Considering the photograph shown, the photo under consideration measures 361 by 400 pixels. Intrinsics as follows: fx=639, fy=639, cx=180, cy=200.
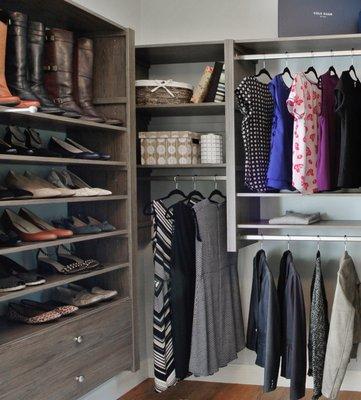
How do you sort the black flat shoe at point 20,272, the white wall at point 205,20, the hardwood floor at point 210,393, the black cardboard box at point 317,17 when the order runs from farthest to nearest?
1. the white wall at point 205,20
2. the hardwood floor at point 210,393
3. the black cardboard box at point 317,17
4. the black flat shoe at point 20,272

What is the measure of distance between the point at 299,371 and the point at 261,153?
1.15 meters

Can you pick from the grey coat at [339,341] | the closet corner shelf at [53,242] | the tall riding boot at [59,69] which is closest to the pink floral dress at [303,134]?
the grey coat at [339,341]

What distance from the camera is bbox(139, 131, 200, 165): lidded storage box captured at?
353 centimetres

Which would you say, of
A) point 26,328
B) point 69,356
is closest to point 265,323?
point 69,356

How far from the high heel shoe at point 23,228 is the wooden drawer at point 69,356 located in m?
0.37

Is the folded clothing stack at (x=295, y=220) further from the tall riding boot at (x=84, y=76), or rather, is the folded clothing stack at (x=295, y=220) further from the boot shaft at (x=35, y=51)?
the boot shaft at (x=35, y=51)

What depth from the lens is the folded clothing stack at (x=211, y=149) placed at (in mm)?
3566

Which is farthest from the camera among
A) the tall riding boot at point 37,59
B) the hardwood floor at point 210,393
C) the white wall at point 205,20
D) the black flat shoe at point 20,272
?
the white wall at point 205,20

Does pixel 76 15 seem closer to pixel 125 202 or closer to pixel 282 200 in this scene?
pixel 125 202

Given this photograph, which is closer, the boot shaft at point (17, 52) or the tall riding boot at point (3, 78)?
the tall riding boot at point (3, 78)

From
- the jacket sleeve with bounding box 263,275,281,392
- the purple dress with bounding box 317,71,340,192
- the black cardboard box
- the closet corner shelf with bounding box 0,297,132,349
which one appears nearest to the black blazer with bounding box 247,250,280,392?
the jacket sleeve with bounding box 263,275,281,392

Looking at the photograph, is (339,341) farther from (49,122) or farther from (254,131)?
(49,122)

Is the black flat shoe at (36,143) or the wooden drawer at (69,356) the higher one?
the black flat shoe at (36,143)

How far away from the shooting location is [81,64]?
309 centimetres
